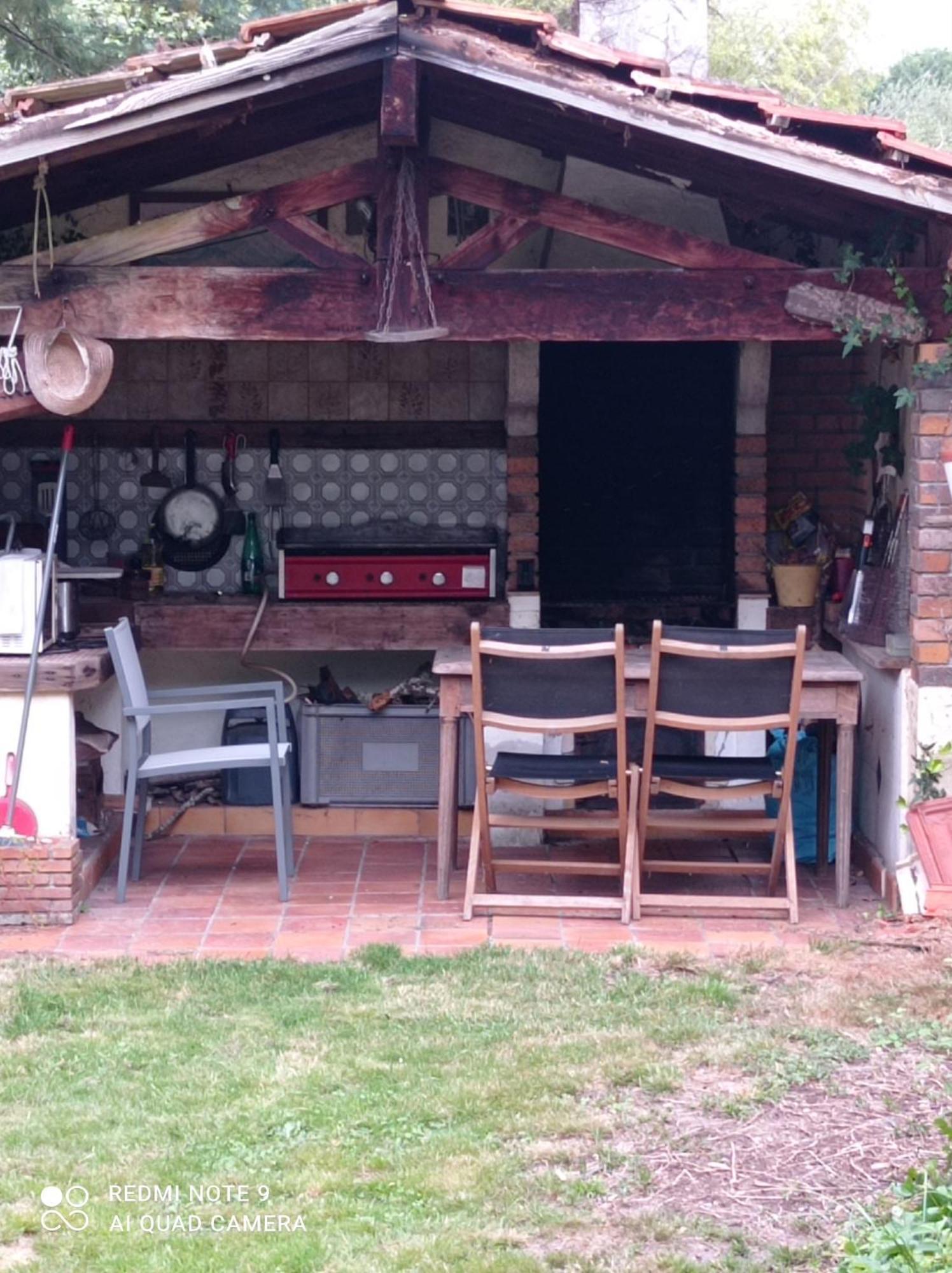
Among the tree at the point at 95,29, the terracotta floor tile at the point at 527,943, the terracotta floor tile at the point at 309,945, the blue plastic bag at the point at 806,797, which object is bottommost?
the terracotta floor tile at the point at 309,945

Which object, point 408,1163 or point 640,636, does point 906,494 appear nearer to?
point 640,636

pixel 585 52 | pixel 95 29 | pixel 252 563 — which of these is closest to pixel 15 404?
pixel 252 563

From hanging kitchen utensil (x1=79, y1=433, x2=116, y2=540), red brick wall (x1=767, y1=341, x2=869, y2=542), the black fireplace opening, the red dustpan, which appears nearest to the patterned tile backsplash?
hanging kitchen utensil (x1=79, y1=433, x2=116, y2=540)

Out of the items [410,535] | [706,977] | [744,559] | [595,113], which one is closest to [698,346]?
[744,559]

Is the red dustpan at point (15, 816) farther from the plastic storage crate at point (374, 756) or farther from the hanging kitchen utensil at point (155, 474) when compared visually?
the hanging kitchen utensil at point (155, 474)

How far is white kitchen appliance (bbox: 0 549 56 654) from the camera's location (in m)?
5.73

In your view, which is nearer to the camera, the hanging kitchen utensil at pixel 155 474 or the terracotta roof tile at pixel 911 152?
the terracotta roof tile at pixel 911 152

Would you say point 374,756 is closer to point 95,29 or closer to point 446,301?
point 446,301

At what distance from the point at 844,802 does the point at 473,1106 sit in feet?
7.66

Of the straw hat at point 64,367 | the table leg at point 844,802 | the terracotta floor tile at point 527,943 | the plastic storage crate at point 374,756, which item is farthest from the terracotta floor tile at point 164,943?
the table leg at point 844,802

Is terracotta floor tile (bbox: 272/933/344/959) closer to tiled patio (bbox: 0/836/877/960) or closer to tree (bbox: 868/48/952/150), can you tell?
tiled patio (bbox: 0/836/877/960)

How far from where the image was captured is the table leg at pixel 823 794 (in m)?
6.41

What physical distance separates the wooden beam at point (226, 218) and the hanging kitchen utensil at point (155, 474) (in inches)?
74.9

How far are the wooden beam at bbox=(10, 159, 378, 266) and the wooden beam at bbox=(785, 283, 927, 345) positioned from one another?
154 centimetres
